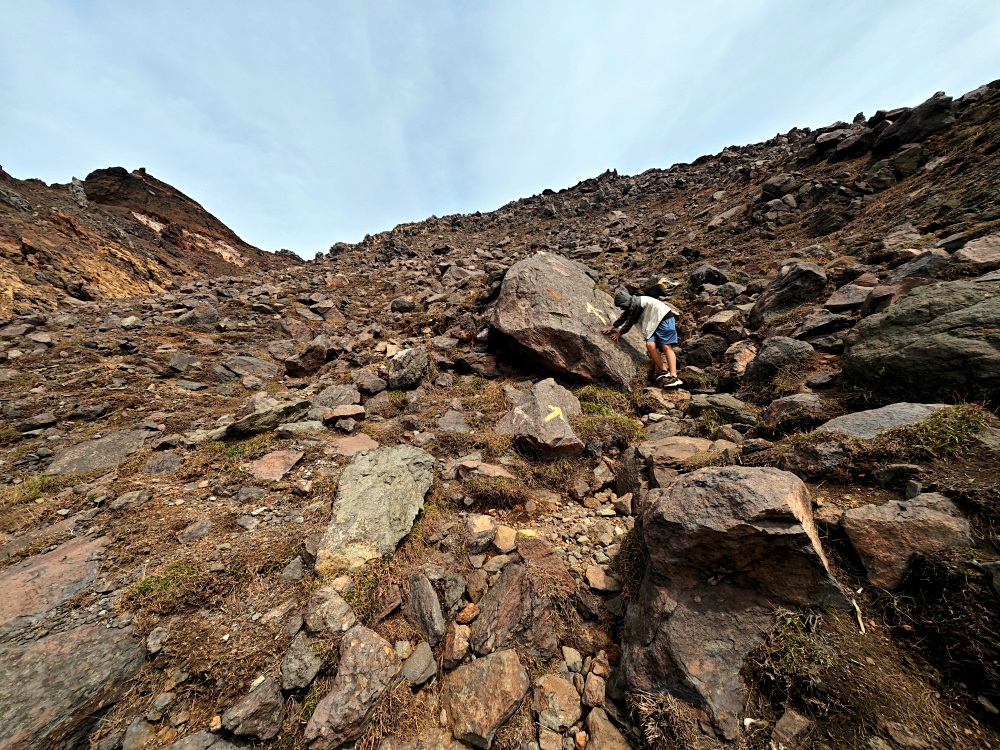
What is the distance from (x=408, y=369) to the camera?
7.77 m

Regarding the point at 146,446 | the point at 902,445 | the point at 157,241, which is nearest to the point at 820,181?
the point at 902,445

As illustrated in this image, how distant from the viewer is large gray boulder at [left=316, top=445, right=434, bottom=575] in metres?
3.62

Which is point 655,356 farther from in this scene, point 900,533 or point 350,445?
point 350,445

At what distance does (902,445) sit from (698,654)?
253 centimetres

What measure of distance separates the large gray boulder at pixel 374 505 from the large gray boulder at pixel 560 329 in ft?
11.7

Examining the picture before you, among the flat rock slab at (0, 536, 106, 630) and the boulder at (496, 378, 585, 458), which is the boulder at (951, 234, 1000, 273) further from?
the flat rock slab at (0, 536, 106, 630)

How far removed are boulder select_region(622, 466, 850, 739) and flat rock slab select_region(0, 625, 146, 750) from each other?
4028mm

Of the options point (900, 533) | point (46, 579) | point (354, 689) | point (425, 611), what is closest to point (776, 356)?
point (900, 533)

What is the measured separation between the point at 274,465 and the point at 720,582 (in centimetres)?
555

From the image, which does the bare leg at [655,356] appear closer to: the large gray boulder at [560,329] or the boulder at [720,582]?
the large gray boulder at [560,329]

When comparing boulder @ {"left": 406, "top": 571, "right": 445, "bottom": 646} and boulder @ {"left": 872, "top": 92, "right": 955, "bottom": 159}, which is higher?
boulder @ {"left": 872, "top": 92, "right": 955, "bottom": 159}

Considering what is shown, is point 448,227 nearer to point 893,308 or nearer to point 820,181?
point 820,181

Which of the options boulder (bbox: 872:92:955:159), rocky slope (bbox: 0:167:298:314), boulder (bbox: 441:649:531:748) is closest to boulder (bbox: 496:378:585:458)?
boulder (bbox: 441:649:531:748)

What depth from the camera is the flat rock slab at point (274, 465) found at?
4.82 meters
